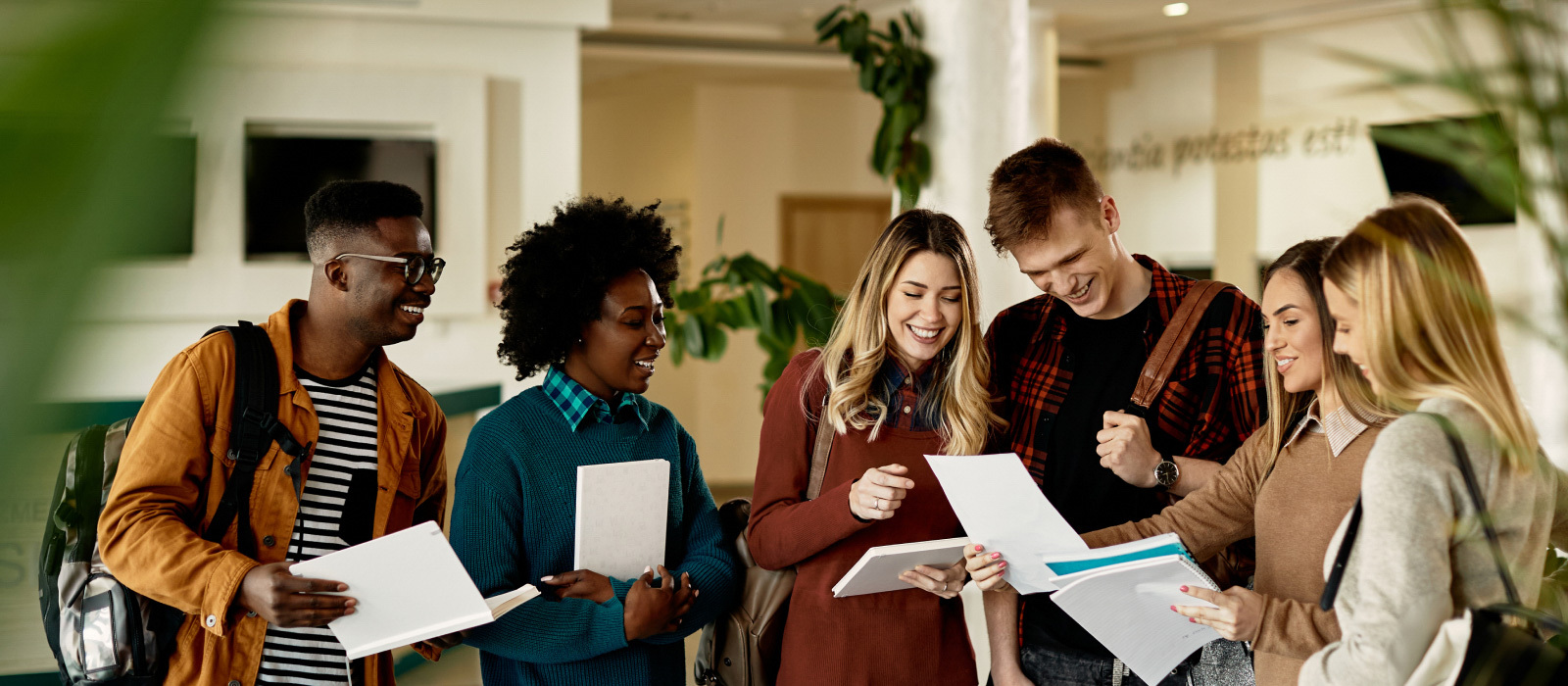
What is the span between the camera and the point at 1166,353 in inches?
80.4

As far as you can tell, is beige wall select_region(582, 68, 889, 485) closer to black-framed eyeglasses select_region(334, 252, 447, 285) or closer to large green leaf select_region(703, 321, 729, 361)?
large green leaf select_region(703, 321, 729, 361)

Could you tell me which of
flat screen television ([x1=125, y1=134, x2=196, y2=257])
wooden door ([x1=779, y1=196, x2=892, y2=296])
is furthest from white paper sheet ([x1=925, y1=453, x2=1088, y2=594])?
wooden door ([x1=779, y1=196, x2=892, y2=296])

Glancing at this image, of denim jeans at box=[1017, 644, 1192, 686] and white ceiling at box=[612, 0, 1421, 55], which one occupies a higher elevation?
white ceiling at box=[612, 0, 1421, 55]

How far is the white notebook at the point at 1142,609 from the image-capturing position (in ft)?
5.58

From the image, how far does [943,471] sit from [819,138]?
353 inches

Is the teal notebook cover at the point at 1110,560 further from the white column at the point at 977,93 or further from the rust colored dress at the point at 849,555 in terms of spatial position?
the white column at the point at 977,93

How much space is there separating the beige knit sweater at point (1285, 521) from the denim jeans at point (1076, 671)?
268 millimetres

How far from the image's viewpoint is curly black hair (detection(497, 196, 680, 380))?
2051 millimetres

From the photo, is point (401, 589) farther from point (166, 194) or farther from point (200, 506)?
point (166, 194)

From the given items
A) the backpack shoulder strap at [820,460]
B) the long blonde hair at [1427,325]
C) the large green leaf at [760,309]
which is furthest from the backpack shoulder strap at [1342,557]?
the large green leaf at [760,309]

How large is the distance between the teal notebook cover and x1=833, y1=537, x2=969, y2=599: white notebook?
0.62ft

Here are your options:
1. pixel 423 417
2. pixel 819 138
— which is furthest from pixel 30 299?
pixel 819 138

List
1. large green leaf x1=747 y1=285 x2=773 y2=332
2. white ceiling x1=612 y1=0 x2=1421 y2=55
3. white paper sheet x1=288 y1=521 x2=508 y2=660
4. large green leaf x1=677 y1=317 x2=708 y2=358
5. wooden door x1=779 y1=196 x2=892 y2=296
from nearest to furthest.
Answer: white paper sheet x1=288 y1=521 x2=508 y2=660 → large green leaf x1=747 y1=285 x2=773 y2=332 → large green leaf x1=677 y1=317 x2=708 y2=358 → white ceiling x1=612 y1=0 x2=1421 y2=55 → wooden door x1=779 y1=196 x2=892 y2=296

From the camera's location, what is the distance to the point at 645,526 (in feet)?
6.50
